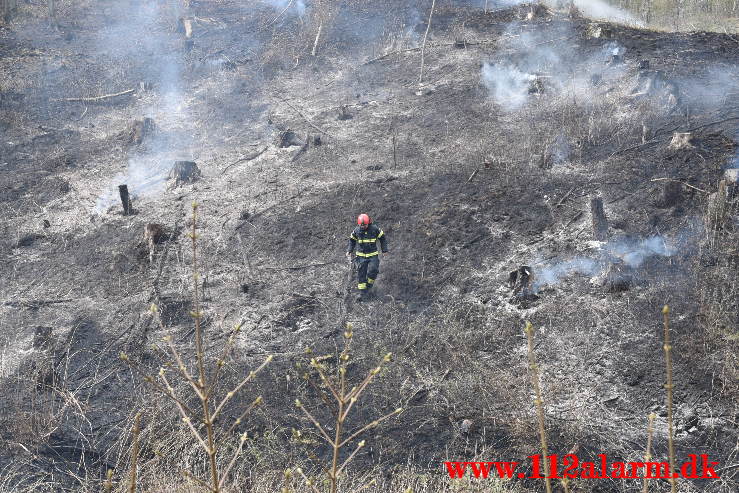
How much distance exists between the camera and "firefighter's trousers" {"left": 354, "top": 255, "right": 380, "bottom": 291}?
30.6ft

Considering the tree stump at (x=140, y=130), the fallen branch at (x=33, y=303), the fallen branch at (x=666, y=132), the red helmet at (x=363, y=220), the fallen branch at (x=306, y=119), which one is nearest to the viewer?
the red helmet at (x=363, y=220)

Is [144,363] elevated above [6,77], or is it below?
below

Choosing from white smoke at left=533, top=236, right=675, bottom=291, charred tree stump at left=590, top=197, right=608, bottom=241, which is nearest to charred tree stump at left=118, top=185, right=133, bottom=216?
white smoke at left=533, top=236, right=675, bottom=291

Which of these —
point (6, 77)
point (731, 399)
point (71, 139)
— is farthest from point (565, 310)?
point (6, 77)

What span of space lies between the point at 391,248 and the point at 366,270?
120 centimetres

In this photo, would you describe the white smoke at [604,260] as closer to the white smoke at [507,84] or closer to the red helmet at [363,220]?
the red helmet at [363,220]

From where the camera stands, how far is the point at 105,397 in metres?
7.76

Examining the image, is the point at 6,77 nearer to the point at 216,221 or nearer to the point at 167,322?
the point at 216,221

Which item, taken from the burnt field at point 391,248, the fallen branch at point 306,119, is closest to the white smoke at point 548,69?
the burnt field at point 391,248

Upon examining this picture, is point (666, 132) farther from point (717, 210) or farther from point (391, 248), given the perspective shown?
point (391, 248)

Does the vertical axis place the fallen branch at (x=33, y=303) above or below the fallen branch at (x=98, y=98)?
below

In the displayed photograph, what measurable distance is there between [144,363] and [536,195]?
7.12 meters

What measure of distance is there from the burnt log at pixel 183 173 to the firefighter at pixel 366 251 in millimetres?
5723

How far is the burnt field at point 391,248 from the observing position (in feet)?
21.9
